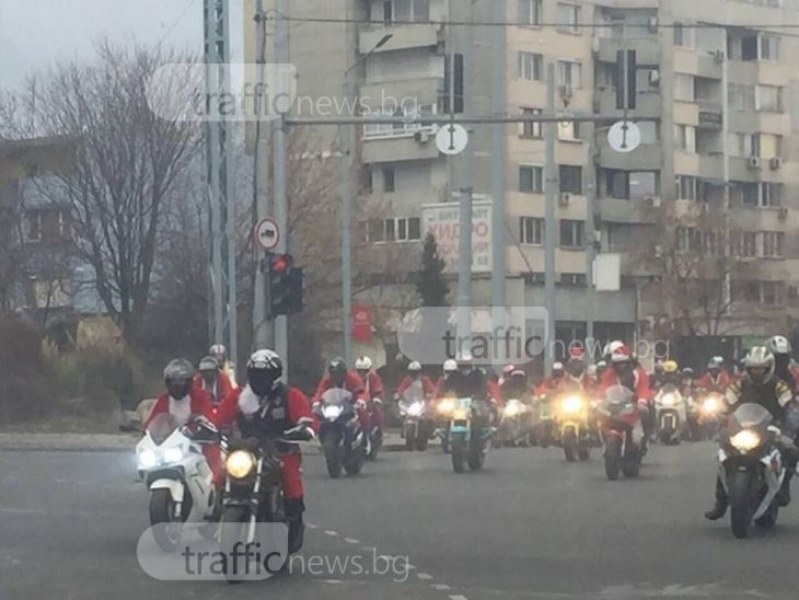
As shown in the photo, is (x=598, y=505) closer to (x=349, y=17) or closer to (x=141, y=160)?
(x=141, y=160)

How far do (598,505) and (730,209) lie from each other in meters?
50.7

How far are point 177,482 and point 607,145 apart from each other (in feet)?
168

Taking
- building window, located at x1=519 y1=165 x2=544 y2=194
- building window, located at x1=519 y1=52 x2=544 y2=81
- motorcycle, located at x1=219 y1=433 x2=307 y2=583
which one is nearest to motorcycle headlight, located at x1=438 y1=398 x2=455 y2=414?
motorcycle, located at x1=219 y1=433 x2=307 y2=583

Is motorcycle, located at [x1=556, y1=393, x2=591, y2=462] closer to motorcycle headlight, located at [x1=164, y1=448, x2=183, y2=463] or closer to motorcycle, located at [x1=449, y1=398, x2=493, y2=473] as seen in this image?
motorcycle, located at [x1=449, y1=398, x2=493, y2=473]

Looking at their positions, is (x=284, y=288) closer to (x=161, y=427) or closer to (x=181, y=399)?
(x=181, y=399)

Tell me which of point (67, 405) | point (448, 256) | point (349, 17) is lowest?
point (67, 405)

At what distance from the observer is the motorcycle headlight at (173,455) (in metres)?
14.6

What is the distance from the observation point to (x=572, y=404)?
1211 inches

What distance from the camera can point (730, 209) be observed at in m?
68.7

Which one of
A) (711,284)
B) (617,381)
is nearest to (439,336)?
(711,284)

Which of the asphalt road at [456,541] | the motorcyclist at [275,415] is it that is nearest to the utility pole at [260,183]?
the asphalt road at [456,541]

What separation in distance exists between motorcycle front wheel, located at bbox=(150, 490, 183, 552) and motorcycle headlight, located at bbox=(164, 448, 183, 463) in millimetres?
285

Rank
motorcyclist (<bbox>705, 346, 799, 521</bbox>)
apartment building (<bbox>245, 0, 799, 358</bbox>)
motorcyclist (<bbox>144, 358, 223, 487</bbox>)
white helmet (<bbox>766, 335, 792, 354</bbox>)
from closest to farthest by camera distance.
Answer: motorcyclist (<bbox>144, 358, 223, 487</bbox>)
motorcyclist (<bbox>705, 346, 799, 521</bbox>)
white helmet (<bbox>766, 335, 792, 354</bbox>)
apartment building (<bbox>245, 0, 799, 358</bbox>)

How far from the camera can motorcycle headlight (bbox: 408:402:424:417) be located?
34.4 metres
